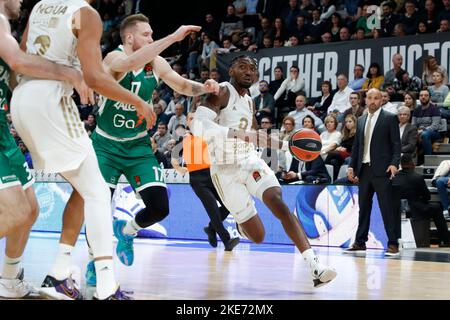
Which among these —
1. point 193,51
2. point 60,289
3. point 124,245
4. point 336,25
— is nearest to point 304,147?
point 124,245

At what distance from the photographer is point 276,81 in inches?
622

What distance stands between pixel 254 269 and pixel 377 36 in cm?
831

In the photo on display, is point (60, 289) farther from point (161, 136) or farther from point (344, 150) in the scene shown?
point (161, 136)

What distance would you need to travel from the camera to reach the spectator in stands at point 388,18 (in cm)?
1475

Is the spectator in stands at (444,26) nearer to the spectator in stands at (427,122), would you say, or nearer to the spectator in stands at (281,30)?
the spectator in stands at (427,122)

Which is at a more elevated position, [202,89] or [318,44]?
[318,44]

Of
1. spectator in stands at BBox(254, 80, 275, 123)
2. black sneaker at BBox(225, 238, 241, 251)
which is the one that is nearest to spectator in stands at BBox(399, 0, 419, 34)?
spectator in stands at BBox(254, 80, 275, 123)

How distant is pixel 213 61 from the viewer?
693 inches

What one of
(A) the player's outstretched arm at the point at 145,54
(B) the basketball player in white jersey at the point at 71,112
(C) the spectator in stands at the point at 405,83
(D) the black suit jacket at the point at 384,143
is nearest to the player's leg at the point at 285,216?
(A) the player's outstretched arm at the point at 145,54

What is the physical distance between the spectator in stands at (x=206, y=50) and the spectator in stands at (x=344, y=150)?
581cm

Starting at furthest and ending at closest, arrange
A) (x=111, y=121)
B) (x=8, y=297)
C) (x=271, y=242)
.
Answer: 1. (x=271, y=242)
2. (x=111, y=121)
3. (x=8, y=297)

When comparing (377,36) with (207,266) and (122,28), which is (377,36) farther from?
(122,28)
